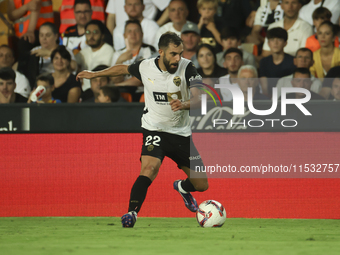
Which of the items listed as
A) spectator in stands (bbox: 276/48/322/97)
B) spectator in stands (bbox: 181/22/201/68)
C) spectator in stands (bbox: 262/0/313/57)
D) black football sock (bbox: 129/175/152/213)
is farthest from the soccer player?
spectator in stands (bbox: 262/0/313/57)

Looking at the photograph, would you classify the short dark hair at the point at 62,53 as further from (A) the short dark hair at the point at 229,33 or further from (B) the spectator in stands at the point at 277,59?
(B) the spectator in stands at the point at 277,59

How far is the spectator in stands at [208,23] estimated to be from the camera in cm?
780

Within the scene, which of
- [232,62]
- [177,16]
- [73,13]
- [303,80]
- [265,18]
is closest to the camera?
[303,80]

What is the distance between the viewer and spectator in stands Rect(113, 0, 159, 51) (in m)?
7.93

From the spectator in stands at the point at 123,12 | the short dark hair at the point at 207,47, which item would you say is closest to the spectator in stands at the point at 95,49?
the spectator in stands at the point at 123,12

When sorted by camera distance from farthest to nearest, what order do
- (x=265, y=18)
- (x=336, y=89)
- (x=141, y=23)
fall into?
(x=141, y=23), (x=265, y=18), (x=336, y=89)

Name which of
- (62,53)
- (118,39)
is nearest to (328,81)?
(118,39)

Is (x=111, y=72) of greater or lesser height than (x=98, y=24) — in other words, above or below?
below

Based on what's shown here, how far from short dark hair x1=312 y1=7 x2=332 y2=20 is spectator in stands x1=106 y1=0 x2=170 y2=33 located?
238cm

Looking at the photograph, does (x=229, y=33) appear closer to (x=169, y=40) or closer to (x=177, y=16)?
(x=177, y=16)

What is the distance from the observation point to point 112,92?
23.2 feet

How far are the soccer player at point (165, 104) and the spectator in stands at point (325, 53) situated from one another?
308cm

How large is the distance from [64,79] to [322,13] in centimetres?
407

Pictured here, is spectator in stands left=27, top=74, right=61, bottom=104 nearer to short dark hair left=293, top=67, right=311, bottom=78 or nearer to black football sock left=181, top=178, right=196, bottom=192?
black football sock left=181, top=178, right=196, bottom=192
